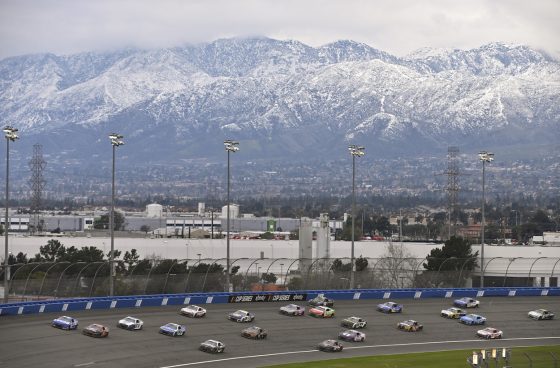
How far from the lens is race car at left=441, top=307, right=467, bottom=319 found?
81312 mm

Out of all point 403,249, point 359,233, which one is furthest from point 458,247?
point 359,233

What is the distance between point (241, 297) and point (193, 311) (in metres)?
7.80

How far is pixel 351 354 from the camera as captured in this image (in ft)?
224

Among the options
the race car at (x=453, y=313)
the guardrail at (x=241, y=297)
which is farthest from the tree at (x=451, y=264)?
the race car at (x=453, y=313)

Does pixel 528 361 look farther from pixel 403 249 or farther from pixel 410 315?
pixel 403 249

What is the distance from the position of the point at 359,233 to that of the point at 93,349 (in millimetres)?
137697

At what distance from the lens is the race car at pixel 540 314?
83125 mm

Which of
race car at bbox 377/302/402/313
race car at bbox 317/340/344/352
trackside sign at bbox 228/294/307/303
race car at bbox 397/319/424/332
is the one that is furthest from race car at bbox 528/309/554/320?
race car at bbox 317/340/344/352

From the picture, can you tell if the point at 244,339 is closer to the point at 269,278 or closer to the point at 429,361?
the point at 429,361

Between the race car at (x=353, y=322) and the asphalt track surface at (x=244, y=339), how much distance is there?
0.52 metres

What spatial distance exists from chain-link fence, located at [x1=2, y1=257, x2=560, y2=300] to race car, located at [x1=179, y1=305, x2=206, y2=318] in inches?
181

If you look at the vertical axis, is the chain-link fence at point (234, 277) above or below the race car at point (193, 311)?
above

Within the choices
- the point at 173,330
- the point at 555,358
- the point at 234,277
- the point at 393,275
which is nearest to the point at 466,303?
the point at 393,275

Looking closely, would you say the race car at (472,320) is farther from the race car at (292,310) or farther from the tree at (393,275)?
the tree at (393,275)
